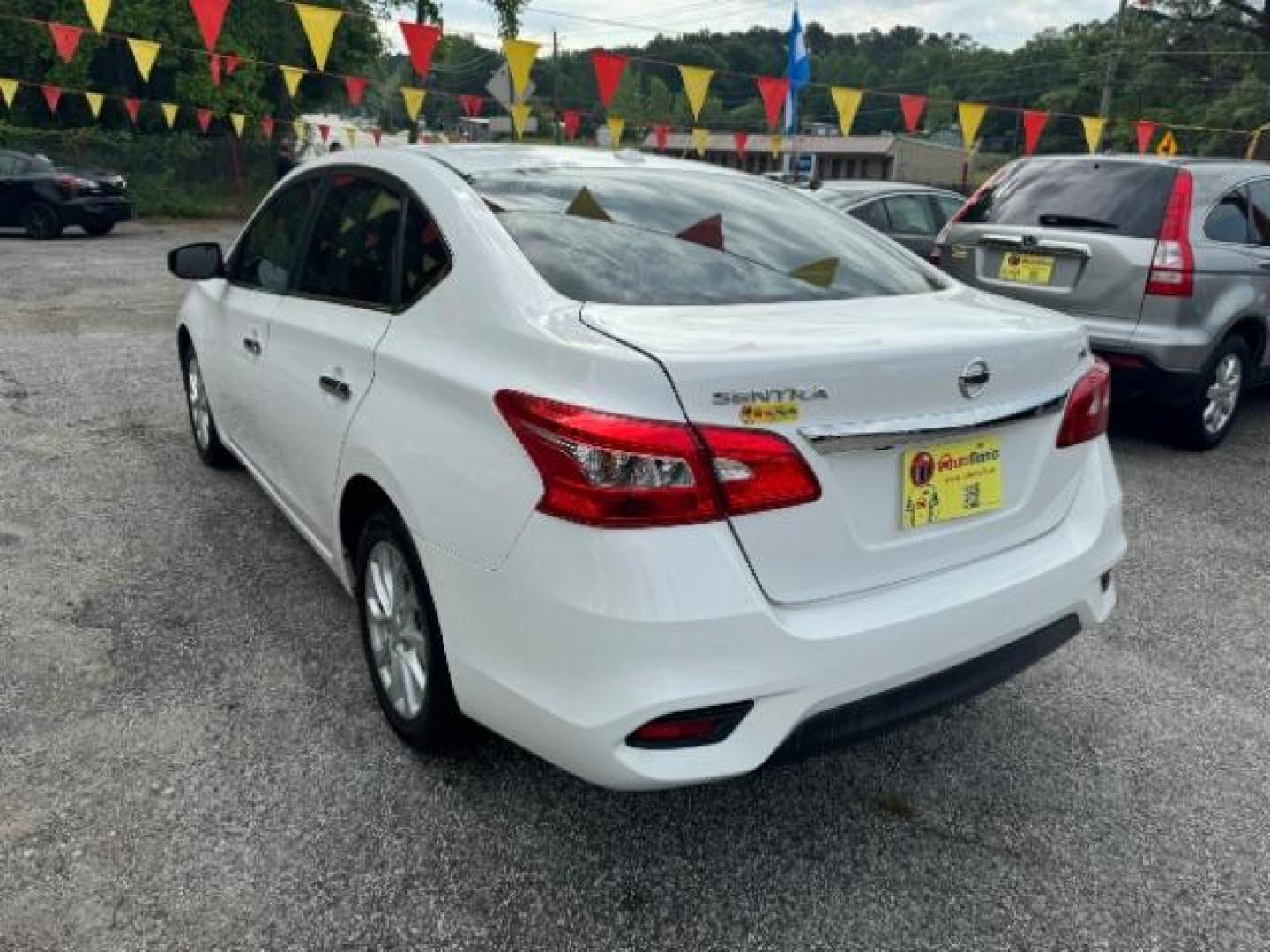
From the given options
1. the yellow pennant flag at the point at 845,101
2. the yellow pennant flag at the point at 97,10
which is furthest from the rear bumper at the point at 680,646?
the yellow pennant flag at the point at 97,10

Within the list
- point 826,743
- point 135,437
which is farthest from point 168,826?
point 135,437

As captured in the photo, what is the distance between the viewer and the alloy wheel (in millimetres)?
2469

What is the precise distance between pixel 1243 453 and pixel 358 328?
5.28 meters

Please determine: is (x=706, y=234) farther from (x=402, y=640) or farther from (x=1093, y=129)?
(x=1093, y=129)

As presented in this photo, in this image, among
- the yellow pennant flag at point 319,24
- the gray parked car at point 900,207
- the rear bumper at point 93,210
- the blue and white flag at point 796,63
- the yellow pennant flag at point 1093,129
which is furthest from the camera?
the blue and white flag at point 796,63

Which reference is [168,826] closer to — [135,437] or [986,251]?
[135,437]

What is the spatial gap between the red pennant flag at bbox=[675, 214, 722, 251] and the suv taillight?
0.92 meters

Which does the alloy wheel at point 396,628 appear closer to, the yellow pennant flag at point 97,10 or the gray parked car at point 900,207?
the gray parked car at point 900,207

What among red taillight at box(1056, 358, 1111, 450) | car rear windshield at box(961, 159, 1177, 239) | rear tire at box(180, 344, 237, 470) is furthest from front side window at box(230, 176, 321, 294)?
car rear windshield at box(961, 159, 1177, 239)

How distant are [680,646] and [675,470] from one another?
32 cm

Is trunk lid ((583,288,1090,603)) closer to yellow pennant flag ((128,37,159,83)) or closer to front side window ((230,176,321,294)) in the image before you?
front side window ((230,176,321,294))

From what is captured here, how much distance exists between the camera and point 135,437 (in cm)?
551

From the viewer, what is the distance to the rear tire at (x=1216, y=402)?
5488mm

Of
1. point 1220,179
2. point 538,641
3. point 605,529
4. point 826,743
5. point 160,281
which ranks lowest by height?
point 160,281
